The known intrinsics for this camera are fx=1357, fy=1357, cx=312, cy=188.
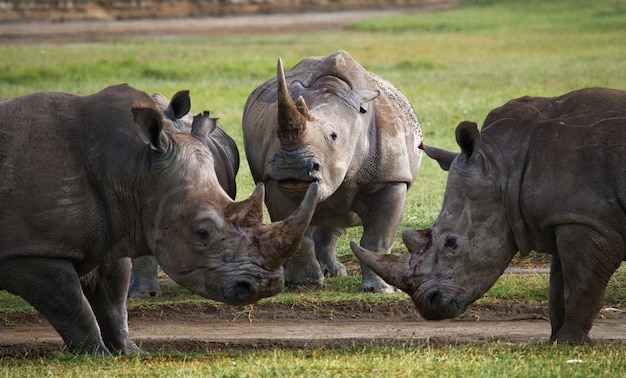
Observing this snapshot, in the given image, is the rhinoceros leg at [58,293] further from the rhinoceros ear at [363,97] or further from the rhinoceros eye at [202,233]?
the rhinoceros ear at [363,97]

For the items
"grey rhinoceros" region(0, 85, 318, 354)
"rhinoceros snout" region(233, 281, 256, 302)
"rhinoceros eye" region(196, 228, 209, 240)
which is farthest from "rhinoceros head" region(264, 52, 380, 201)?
"rhinoceros snout" region(233, 281, 256, 302)

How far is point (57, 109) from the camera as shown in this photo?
8.34 m

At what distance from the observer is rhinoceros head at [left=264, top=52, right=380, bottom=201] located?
9672 mm

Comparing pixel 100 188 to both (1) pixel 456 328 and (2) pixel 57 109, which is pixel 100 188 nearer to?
(2) pixel 57 109

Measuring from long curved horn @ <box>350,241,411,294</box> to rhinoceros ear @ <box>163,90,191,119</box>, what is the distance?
53.5 inches

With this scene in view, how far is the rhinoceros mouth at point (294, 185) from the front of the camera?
9.71m

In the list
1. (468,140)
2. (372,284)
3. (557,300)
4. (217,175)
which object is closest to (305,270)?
(372,284)

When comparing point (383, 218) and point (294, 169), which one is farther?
point (383, 218)

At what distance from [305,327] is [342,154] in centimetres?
145

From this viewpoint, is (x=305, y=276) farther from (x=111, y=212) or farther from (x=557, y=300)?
(x=111, y=212)

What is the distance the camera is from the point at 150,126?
8.01 metres

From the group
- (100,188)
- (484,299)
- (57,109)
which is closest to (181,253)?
(100,188)

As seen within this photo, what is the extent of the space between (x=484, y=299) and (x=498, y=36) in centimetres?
2422

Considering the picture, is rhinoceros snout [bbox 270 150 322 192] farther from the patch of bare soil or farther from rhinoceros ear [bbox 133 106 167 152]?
rhinoceros ear [bbox 133 106 167 152]
